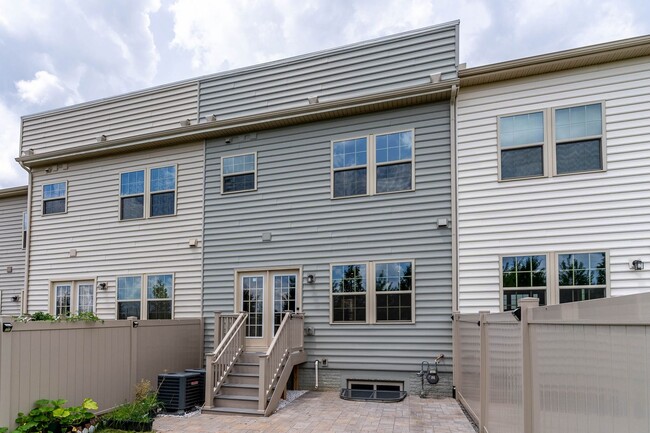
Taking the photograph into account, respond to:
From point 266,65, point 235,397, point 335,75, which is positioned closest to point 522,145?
point 335,75

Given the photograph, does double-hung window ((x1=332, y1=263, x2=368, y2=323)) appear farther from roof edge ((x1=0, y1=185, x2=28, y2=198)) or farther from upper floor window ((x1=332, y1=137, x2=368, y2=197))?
roof edge ((x1=0, y1=185, x2=28, y2=198))

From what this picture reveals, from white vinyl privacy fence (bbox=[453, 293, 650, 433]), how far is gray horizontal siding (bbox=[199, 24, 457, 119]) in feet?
17.2

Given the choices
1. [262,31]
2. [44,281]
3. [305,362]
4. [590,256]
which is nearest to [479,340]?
[590,256]

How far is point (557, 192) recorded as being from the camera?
23.9 feet

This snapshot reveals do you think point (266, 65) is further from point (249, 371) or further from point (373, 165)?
point (249, 371)

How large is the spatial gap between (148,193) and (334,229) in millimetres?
4589

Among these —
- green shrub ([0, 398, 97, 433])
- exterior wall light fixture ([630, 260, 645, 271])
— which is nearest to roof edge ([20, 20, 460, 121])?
exterior wall light fixture ([630, 260, 645, 271])

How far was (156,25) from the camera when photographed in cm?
1442

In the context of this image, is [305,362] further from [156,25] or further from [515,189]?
[156,25]

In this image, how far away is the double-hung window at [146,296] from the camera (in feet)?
32.5

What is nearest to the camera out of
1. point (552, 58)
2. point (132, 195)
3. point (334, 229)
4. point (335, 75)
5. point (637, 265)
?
point (637, 265)

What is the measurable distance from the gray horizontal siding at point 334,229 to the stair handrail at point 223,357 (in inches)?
44.7

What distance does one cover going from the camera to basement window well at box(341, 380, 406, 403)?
7.52 metres

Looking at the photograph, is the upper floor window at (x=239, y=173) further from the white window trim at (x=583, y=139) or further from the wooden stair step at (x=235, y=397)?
the white window trim at (x=583, y=139)
